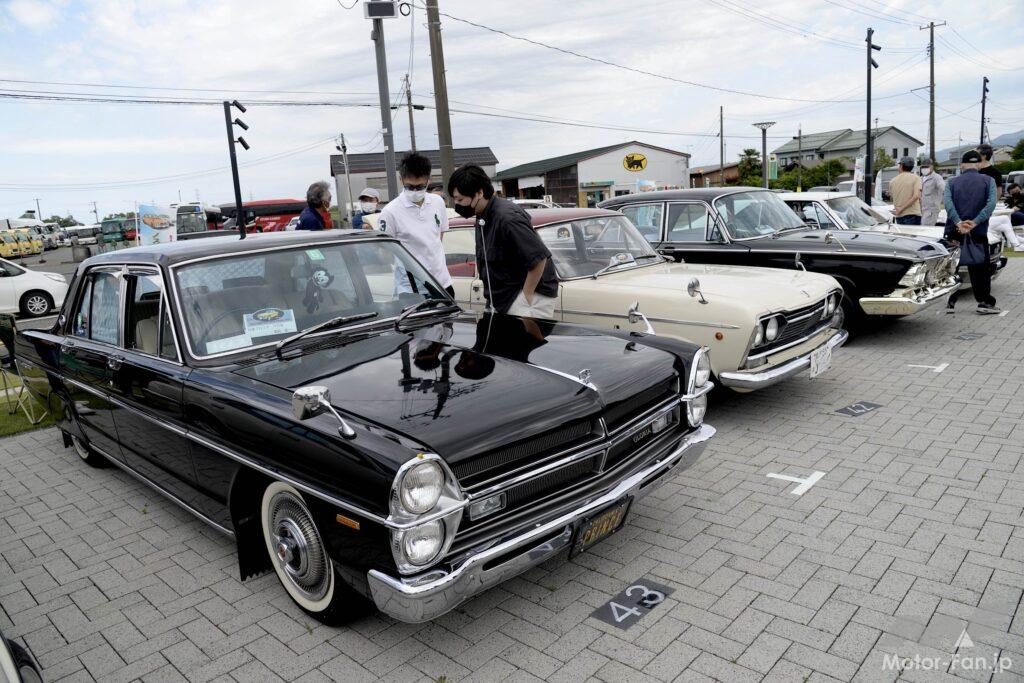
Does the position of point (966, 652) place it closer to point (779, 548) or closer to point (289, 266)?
point (779, 548)

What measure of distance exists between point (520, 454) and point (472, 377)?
0.51 meters

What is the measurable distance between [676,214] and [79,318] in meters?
5.88

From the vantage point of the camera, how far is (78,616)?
3.39 m

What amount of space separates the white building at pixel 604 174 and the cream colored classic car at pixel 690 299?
43131 mm

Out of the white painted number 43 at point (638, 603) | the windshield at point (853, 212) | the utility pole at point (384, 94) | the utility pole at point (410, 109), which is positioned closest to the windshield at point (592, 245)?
the white painted number 43 at point (638, 603)

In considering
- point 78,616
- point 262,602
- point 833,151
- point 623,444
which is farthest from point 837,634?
point 833,151

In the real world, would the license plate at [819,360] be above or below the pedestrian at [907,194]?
below

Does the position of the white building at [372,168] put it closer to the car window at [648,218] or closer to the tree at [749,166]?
the tree at [749,166]

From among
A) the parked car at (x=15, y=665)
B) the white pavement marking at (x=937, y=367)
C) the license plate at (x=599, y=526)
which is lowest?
the white pavement marking at (x=937, y=367)

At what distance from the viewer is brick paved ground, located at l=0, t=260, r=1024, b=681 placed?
2791 mm

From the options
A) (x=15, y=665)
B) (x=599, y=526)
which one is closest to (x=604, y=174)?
(x=599, y=526)

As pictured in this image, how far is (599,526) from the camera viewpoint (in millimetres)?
2994

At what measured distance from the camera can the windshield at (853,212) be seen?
9.60 metres

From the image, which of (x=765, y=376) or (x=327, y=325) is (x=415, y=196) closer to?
(x=327, y=325)
